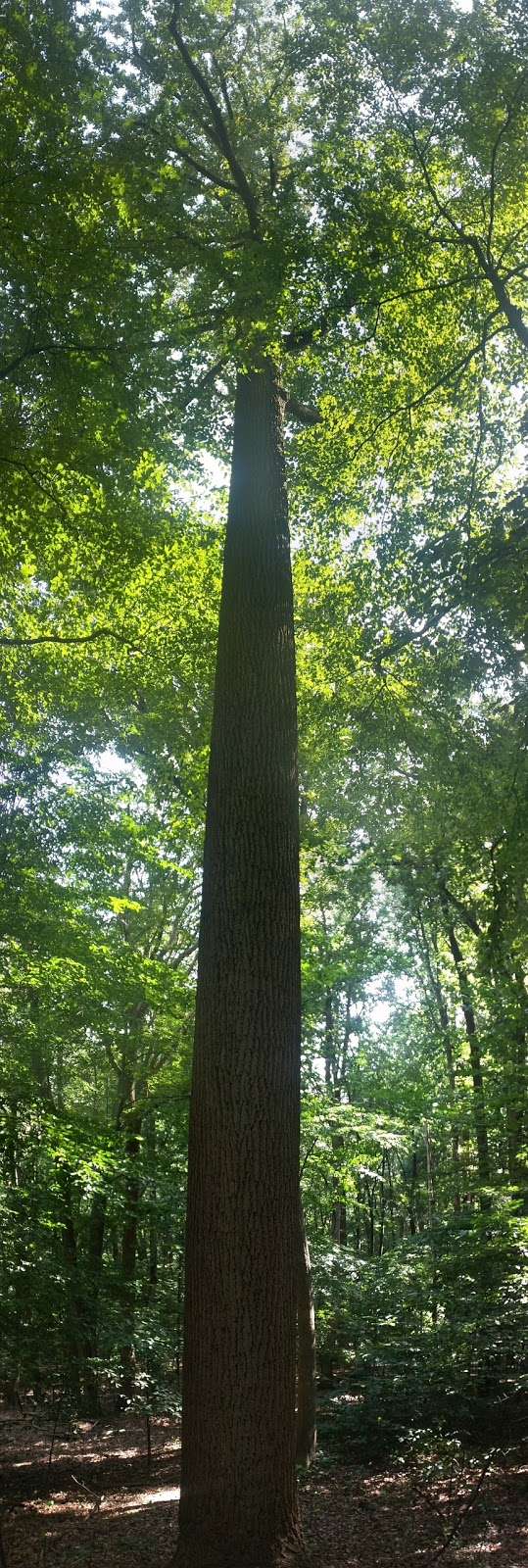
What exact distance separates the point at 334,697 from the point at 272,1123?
5551mm

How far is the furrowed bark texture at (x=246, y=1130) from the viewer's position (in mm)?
3516

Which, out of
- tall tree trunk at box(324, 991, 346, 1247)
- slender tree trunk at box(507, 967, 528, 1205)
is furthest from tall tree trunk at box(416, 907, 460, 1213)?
tall tree trunk at box(324, 991, 346, 1247)

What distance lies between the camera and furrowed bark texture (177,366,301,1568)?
352cm

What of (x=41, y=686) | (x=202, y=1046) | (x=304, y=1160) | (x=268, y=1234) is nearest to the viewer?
(x=268, y=1234)

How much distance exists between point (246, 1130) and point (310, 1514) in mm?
5266

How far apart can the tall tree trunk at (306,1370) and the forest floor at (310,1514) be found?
22cm

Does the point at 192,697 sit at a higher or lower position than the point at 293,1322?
higher

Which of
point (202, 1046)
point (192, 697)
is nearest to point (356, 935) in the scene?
point (192, 697)

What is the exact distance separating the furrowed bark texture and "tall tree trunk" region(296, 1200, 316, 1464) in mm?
5369

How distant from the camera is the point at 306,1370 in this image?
906 cm

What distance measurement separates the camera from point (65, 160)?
211 inches

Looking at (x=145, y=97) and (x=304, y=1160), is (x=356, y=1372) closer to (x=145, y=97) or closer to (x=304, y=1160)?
(x=304, y=1160)

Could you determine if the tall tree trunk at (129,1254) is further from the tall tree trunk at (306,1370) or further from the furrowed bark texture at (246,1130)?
the furrowed bark texture at (246,1130)

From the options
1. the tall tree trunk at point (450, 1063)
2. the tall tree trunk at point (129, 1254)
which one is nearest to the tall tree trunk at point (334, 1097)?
the tall tree trunk at point (450, 1063)
